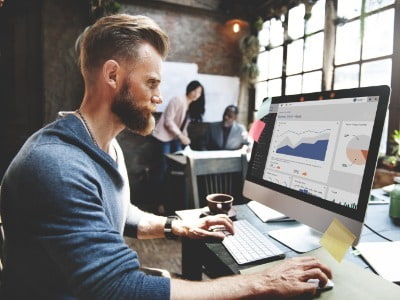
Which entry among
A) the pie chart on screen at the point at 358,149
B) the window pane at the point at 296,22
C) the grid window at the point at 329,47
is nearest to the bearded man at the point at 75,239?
the pie chart on screen at the point at 358,149

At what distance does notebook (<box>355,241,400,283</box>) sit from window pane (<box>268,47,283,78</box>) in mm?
3733

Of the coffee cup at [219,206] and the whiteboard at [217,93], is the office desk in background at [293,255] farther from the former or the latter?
the whiteboard at [217,93]

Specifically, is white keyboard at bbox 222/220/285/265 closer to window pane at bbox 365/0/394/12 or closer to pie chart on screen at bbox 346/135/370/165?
pie chart on screen at bbox 346/135/370/165

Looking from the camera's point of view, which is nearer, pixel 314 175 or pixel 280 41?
pixel 314 175

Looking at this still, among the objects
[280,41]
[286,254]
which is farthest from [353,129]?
[280,41]

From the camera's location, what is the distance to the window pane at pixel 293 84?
12.7 ft

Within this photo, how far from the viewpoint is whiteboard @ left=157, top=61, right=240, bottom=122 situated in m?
4.49

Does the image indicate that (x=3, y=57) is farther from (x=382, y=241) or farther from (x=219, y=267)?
(x=382, y=241)

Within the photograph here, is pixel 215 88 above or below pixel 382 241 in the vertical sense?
above

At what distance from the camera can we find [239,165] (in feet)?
5.74

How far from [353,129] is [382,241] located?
419 millimetres

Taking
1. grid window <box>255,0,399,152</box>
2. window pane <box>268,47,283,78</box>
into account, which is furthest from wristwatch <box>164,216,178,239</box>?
window pane <box>268,47,283,78</box>

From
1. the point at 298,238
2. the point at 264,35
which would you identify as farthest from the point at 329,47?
the point at 298,238

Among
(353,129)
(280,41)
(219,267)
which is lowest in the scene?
(219,267)
